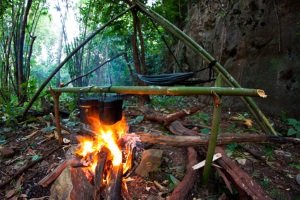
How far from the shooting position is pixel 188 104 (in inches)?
193

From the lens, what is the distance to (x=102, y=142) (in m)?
2.20

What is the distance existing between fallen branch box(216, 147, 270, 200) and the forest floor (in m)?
0.13

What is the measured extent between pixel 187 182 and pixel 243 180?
1.37ft

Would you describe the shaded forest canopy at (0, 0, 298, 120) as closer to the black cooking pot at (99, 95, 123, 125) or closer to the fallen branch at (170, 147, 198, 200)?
the black cooking pot at (99, 95, 123, 125)

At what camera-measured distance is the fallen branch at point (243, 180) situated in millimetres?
1708

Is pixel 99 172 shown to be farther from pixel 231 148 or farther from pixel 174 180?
pixel 231 148

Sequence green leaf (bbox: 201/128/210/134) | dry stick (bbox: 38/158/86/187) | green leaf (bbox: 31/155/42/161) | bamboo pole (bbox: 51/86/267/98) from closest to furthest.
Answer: bamboo pole (bbox: 51/86/267/98) → dry stick (bbox: 38/158/86/187) → green leaf (bbox: 31/155/42/161) → green leaf (bbox: 201/128/210/134)

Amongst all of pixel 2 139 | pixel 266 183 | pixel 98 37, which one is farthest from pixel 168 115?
pixel 98 37

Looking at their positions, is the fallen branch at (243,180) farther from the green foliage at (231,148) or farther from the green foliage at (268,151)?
the green foliage at (268,151)

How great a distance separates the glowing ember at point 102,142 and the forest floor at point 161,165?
0.26 m

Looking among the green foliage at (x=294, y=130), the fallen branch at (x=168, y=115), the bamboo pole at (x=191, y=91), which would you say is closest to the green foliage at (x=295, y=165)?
the green foliage at (x=294, y=130)

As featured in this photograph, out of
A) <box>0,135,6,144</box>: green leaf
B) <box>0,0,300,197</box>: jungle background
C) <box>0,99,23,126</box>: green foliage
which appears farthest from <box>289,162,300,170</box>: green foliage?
<box>0,99,23,126</box>: green foliage

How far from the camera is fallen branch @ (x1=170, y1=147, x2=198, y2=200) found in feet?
5.85

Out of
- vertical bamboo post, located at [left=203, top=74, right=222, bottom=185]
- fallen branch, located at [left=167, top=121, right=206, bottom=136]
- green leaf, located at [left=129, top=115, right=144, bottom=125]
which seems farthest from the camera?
green leaf, located at [left=129, top=115, right=144, bottom=125]
